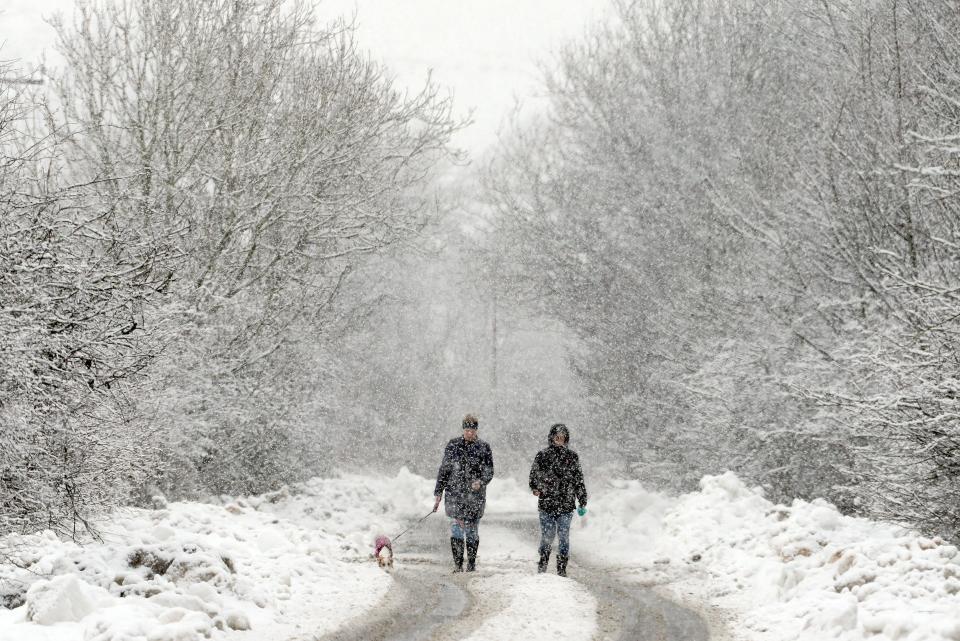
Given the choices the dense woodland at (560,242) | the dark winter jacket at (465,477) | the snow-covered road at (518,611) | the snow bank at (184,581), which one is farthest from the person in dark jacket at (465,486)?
the dense woodland at (560,242)

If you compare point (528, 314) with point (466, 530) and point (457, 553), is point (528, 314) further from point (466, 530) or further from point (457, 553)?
point (457, 553)

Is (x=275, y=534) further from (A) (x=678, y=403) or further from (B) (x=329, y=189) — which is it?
(A) (x=678, y=403)

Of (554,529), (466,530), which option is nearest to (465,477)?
(466,530)

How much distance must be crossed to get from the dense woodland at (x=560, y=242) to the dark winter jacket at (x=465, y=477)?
390 cm

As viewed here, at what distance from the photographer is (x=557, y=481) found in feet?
38.5

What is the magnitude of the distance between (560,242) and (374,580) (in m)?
13.5

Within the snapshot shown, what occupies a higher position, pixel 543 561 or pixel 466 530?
pixel 466 530

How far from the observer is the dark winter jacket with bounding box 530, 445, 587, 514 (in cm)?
1173

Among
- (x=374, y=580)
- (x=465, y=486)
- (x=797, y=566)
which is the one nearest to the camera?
(x=797, y=566)

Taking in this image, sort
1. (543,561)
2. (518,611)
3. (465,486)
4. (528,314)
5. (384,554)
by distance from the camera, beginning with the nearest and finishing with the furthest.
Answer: (518,611)
(543,561)
(384,554)
(465,486)
(528,314)

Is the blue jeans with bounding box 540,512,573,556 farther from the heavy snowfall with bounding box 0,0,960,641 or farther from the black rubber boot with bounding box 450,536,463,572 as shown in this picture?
the black rubber boot with bounding box 450,536,463,572

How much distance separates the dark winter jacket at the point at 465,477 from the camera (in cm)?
1245

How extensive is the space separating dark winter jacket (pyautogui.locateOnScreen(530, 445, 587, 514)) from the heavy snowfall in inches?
1.9

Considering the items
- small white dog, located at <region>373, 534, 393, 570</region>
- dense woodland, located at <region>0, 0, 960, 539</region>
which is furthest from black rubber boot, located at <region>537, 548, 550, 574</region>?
dense woodland, located at <region>0, 0, 960, 539</region>
